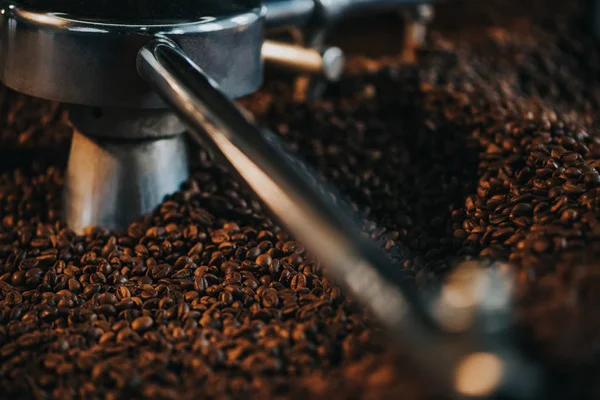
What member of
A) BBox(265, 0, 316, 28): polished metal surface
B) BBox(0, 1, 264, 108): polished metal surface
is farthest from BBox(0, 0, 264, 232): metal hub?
BBox(265, 0, 316, 28): polished metal surface

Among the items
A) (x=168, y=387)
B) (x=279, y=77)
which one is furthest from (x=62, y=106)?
(x=168, y=387)

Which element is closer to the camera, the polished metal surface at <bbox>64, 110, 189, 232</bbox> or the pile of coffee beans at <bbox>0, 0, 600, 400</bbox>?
the pile of coffee beans at <bbox>0, 0, 600, 400</bbox>

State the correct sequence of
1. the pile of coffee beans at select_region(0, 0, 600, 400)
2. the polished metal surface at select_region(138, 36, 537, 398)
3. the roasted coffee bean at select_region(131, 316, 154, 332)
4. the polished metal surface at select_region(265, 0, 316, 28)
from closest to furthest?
the polished metal surface at select_region(138, 36, 537, 398) → the pile of coffee beans at select_region(0, 0, 600, 400) → the roasted coffee bean at select_region(131, 316, 154, 332) → the polished metal surface at select_region(265, 0, 316, 28)

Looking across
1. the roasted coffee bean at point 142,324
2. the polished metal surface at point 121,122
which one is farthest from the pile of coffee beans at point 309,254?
the polished metal surface at point 121,122

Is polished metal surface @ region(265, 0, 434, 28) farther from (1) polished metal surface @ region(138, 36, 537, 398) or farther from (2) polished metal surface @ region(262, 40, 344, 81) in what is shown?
(1) polished metal surface @ region(138, 36, 537, 398)

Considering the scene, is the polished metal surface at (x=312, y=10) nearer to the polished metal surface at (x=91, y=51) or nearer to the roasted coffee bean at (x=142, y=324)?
the polished metal surface at (x=91, y=51)

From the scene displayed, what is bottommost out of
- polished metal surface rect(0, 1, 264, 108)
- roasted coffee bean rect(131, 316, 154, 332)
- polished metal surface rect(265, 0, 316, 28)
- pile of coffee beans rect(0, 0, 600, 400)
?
roasted coffee bean rect(131, 316, 154, 332)

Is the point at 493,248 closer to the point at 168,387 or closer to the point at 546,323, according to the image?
the point at 546,323
